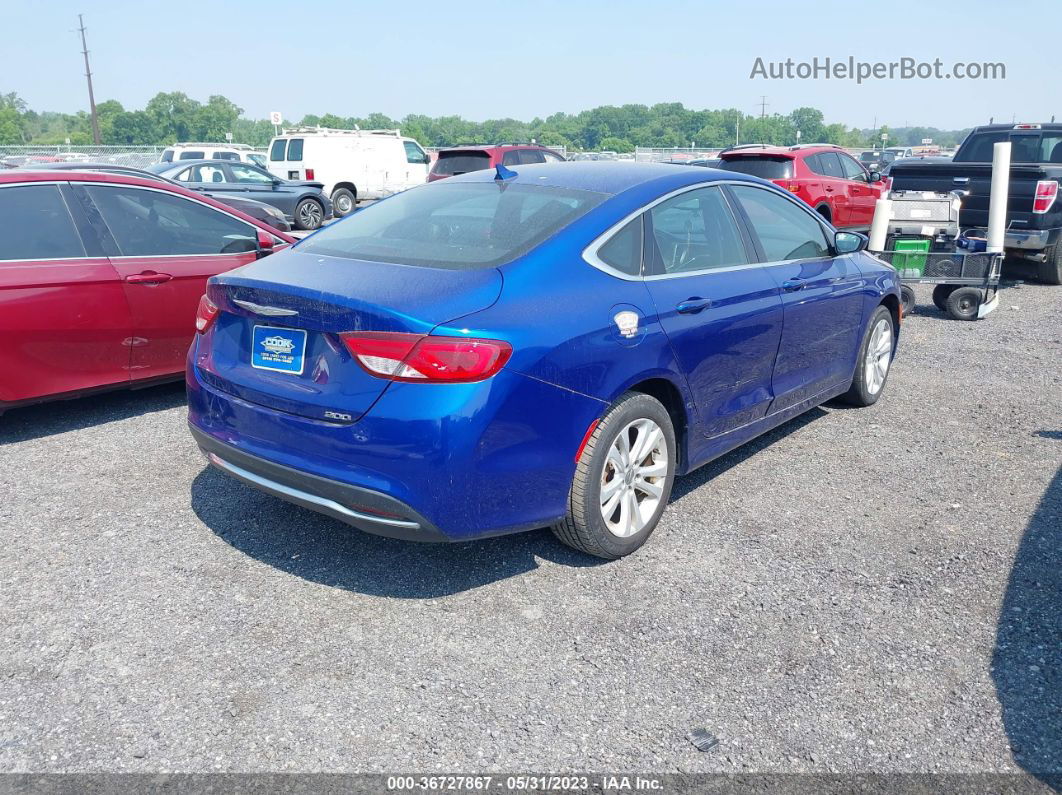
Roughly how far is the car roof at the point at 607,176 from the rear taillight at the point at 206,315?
54.7 inches

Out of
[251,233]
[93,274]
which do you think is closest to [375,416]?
[93,274]

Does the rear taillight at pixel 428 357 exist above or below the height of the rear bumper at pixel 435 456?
above

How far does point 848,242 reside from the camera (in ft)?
17.4

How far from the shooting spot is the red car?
5.04 meters

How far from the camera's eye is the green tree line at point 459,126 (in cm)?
11544

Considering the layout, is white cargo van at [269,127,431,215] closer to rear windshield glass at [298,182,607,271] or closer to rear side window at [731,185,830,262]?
rear side window at [731,185,830,262]

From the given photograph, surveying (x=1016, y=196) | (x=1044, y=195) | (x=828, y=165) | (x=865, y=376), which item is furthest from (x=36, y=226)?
(x=828, y=165)

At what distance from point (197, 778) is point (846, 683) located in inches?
80.6

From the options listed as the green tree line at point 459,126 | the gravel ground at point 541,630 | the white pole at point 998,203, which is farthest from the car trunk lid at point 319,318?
the green tree line at point 459,126

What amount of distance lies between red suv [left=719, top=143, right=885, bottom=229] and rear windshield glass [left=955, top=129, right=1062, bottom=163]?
58.0 inches

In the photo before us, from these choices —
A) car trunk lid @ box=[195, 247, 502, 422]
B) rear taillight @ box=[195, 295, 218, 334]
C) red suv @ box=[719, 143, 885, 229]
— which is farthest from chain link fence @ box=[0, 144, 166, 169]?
car trunk lid @ box=[195, 247, 502, 422]

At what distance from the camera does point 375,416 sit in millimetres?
3088

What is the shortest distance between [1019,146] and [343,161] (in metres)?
15.7

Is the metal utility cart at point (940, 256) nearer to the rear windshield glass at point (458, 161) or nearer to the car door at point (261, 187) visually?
the rear windshield glass at point (458, 161)
